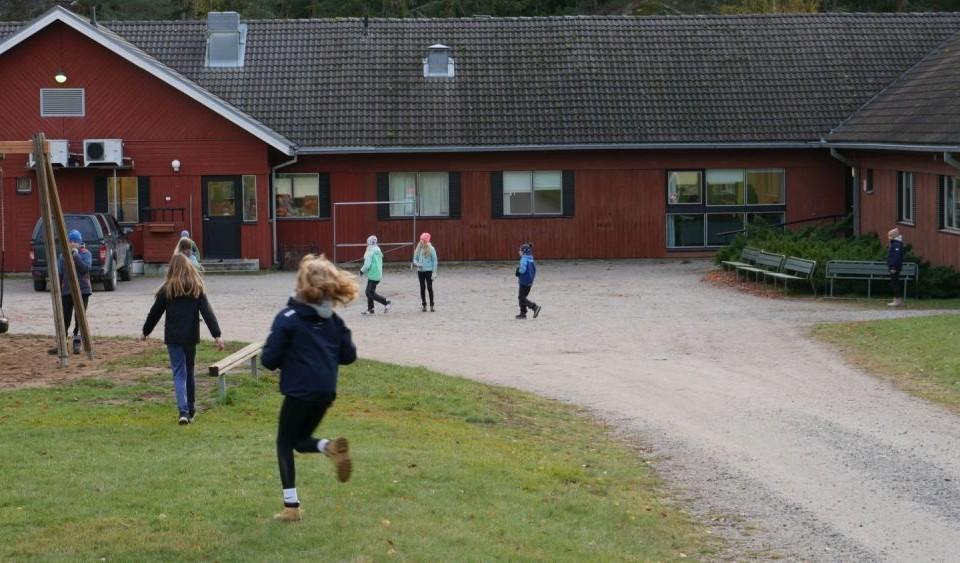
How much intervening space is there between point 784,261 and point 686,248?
29.6 ft

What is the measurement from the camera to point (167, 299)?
14383 millimetres

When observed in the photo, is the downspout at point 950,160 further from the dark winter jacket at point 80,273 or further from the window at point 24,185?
the window at point 24,185

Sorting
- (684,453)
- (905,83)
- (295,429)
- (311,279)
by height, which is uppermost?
(905,83)

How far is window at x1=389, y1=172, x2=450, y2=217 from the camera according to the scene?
130 ft

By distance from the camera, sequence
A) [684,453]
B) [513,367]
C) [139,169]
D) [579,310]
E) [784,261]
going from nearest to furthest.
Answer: [684,453] < [513,367] < [579,310] < [784,261] < [139,169]

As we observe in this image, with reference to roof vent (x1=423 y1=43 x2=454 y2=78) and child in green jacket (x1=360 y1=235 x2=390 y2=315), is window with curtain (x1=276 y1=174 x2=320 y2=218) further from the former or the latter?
child in green jacket (x1=360 y1=235 x2=390 y2=315)

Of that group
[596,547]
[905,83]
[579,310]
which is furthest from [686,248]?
[596,547]

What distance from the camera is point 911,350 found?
21.3 m

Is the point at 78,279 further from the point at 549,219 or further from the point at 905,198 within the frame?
the point at 549,219

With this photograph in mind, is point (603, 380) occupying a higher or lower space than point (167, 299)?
lower

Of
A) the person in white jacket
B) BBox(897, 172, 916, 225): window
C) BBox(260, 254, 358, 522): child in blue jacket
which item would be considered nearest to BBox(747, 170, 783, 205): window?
BBox(897, 172, 916, 225): window

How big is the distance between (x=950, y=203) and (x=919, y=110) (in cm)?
380

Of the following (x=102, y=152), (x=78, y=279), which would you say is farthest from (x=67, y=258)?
(x=102, y=152)

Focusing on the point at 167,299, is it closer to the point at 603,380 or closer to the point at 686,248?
the point at 603,380
